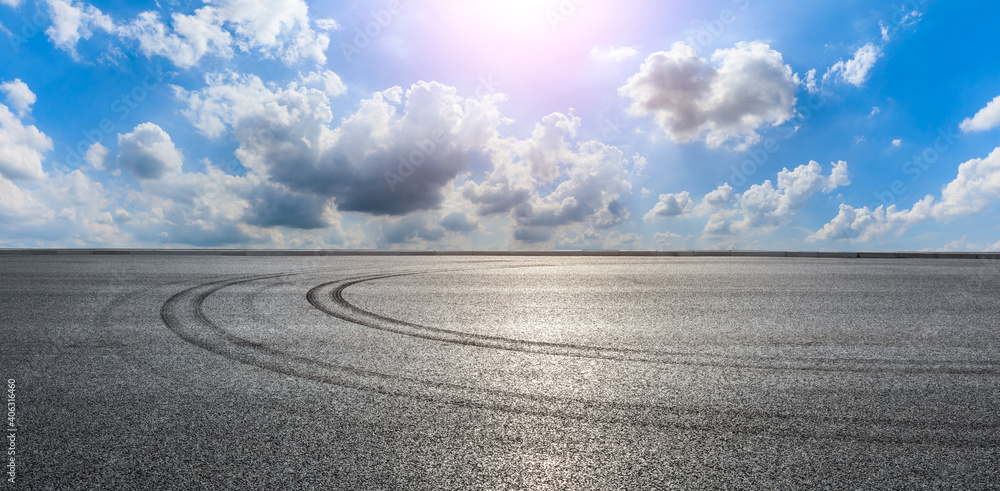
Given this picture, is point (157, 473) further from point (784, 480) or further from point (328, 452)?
point (784, 480)

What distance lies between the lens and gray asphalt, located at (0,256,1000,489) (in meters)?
2.81

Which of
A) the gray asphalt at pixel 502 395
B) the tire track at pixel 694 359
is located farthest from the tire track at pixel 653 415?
the tire track at pixel 694 359

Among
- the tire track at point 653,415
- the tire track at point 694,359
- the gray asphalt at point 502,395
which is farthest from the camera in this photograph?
the tire track at point 694,359

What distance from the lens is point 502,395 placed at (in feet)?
13.1

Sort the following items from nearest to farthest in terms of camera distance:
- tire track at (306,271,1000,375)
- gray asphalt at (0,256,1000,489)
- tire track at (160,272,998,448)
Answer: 1. gray asphalt at (0,256,1000,489)
2. tire track at (160,272,998,448)
3. tire track at (306,271,1000,375)

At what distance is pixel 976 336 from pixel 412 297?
26.6 ft

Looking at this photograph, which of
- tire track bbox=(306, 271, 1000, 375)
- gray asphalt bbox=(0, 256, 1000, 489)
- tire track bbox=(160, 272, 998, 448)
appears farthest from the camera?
tire track bbox=(306, 271, 1000, 375)

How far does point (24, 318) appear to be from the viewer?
7.51 m

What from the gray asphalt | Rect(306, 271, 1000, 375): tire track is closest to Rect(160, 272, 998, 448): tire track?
the gray asphalt

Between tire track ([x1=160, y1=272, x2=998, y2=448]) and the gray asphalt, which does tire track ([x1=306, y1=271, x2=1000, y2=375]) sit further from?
tire track ([x1=160, y1=272, x2=998, y2=448])

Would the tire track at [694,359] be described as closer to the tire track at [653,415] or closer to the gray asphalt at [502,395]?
the gray asphalt at [502,395]

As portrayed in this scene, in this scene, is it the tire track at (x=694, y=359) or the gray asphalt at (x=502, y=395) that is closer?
the gray asphalt at (x=502, y=395)

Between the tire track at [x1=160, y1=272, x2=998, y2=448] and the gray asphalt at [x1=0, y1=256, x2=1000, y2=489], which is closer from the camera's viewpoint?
the gray asphalt at [x1=0, y1=256, x2=1000, y2=489]

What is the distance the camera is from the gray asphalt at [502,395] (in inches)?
111
